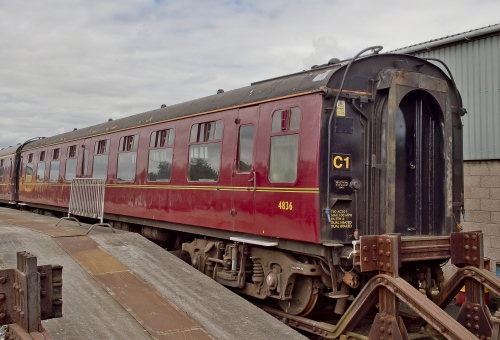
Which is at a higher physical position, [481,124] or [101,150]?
[481,124]

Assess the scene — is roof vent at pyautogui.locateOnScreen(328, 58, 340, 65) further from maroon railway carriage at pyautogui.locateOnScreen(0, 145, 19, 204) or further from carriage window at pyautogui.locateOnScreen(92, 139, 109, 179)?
maroon railway carriage at pyautogui.locateOnScreen(0, 145, 19, 204)

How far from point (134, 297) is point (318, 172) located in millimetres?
2666

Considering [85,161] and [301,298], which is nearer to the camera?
[301,298]

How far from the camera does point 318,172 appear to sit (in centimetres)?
654

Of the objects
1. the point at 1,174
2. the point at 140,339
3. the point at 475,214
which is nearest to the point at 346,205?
the point at 140,339

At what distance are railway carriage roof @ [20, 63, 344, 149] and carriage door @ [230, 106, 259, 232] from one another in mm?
272

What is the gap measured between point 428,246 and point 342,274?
3.77 ft

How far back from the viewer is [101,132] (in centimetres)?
1352

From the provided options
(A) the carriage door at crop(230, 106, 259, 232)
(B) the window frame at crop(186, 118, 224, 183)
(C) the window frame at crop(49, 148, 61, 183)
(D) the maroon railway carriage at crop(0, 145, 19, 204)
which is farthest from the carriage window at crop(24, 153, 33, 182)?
(A) the carriage door at crop(230, 106, 259, 232)

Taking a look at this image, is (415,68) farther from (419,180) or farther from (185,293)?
(185,293)

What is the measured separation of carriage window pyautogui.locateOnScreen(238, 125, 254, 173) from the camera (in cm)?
786

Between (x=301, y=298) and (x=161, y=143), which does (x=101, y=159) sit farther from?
(x=301, y=298)

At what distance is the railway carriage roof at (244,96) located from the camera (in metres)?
6.94

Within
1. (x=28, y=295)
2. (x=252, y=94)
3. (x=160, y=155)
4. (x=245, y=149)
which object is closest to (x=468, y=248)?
(x=245, y=149)
